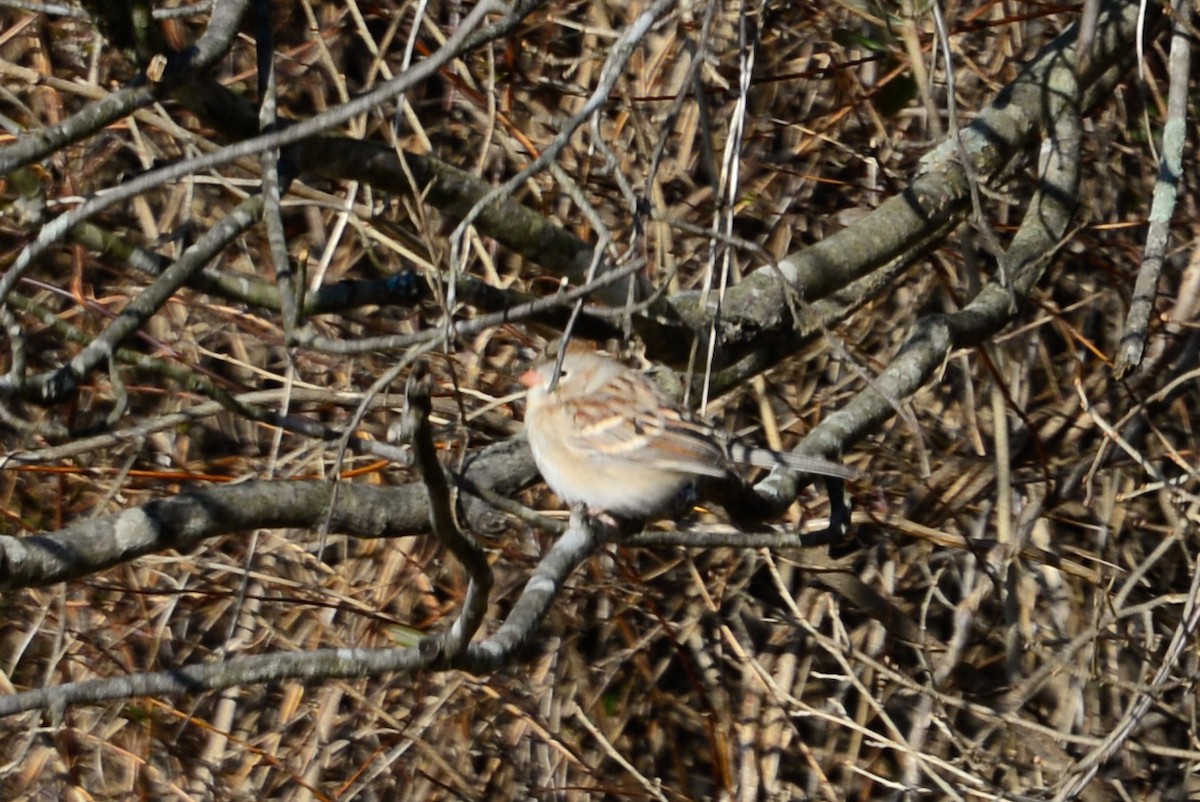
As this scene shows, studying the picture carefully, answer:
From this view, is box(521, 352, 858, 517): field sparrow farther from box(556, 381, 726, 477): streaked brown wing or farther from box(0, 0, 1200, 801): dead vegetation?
box(0, 0, 1200, 801): dead vegetation

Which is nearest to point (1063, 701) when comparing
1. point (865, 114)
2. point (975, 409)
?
point (975, 409)

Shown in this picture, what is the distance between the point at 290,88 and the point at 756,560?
7.96 feet

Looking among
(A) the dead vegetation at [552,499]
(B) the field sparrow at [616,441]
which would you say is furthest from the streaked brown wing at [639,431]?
Result: (A) the dead vegetation at [552,499]

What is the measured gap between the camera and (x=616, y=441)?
3.74 m

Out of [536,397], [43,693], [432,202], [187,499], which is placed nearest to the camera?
[43,693]

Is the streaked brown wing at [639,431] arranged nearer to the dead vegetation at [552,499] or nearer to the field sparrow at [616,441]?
the field sparrow at [616,441]

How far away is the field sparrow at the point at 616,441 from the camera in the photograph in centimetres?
348

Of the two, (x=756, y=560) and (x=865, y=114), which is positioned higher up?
(x=865, y=114)

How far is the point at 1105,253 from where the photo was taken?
16.4ft

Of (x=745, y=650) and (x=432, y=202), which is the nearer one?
(x=432, y=202)

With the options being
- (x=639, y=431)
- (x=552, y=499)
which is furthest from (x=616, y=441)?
(x=552, y=499)

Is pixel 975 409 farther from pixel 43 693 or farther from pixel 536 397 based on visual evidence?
pixel 43 693

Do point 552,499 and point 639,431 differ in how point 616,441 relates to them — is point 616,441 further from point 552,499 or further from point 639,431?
point 552,499

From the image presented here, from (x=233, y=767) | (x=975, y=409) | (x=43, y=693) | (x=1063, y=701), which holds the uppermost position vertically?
(x=43, y=693)
